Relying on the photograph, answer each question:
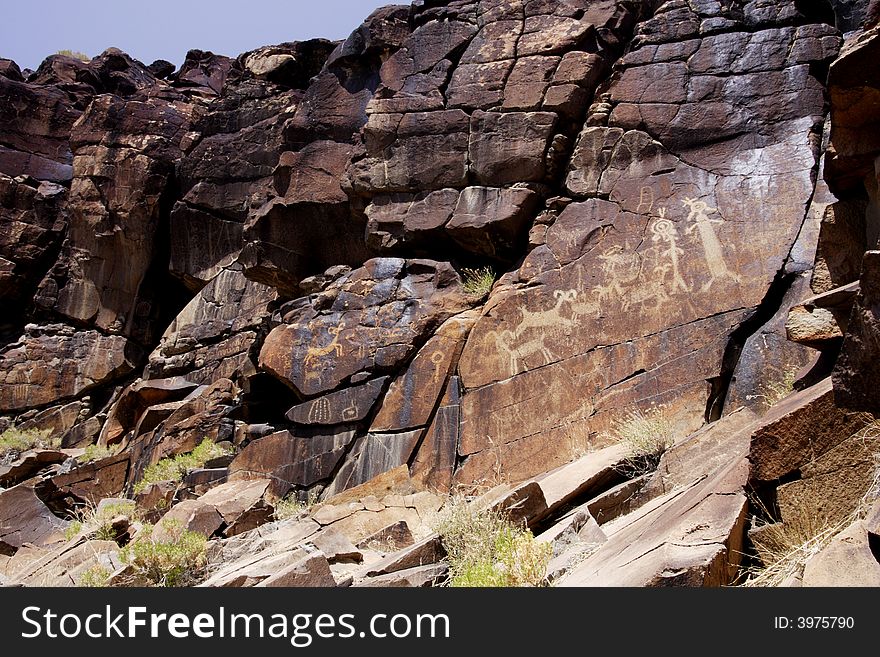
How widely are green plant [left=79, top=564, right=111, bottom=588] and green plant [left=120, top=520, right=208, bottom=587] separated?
0.83 ft

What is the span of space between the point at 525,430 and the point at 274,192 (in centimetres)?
804

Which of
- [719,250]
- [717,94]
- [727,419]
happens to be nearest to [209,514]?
[727,419]

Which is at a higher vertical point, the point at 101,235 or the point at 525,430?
the point at 101,235

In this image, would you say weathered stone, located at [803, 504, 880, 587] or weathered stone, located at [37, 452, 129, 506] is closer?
weathered stone, located at [803, 504, 880, 587]

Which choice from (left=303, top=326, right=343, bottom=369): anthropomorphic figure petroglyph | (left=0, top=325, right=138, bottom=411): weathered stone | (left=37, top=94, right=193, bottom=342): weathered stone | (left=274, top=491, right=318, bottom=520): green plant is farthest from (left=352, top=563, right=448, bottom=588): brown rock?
(left=37, top=94, right=193, bottom=342): weathered stone

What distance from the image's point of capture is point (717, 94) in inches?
468

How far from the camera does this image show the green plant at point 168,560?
8094 mm

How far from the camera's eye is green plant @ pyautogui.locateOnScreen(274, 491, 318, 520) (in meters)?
11.1

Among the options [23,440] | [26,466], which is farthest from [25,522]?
[23,440]

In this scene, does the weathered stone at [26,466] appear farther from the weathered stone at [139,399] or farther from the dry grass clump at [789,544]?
the dry grass clump at [789,544]

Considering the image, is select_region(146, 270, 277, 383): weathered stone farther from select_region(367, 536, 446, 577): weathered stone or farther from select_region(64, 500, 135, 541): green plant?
select_region(367, 536, 446, 577): weathered stone

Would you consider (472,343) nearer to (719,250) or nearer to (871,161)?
(719,250)

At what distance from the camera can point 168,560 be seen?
8.22 metres

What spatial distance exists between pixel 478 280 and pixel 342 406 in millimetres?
2692
